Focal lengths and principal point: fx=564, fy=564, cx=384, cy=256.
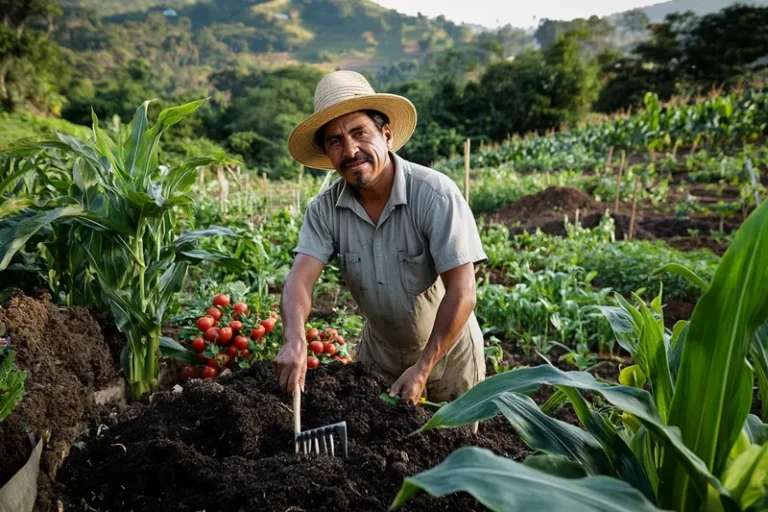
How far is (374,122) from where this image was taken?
262 centimetres

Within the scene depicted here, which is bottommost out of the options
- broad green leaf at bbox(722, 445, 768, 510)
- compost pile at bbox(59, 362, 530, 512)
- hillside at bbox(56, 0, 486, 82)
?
compost pile at bbox(59, 362, 530, 512)

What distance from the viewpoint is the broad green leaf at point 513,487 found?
0.88 metres

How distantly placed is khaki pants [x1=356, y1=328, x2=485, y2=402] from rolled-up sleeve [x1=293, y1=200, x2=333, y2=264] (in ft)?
2.16

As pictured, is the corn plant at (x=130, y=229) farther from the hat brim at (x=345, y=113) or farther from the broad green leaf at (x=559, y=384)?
the broad green leaf at (x=559, y=384)

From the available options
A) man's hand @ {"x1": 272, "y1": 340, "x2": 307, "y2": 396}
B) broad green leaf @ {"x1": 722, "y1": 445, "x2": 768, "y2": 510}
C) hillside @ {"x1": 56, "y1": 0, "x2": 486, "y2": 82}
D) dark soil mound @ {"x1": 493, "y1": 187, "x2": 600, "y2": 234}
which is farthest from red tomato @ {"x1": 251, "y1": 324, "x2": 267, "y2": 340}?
hillside @ {"x1": 56, "y1": 0, "x2": 486, "y2": 82}

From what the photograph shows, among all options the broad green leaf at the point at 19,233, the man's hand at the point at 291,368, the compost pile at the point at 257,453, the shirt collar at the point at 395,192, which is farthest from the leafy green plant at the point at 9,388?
the shirt collar at the point at 395,192

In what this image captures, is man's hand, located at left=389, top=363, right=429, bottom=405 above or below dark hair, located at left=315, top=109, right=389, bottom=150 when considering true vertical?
below

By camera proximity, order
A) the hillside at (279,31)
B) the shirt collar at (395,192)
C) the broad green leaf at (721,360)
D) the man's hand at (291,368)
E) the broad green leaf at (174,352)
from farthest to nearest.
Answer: the hillside at (279,31), the broad green leaf at (174,352), the shirt collar at (395,192), the man's hand at (291,368), the broad green leaf at (721,360)

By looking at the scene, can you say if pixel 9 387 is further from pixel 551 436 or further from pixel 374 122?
pixel 374 122

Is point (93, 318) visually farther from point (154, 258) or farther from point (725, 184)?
point (725, 184)

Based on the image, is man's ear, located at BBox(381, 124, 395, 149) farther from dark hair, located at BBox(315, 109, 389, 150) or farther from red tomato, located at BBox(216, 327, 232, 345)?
red tomato, located at BBox(216, 327, 232, 345)

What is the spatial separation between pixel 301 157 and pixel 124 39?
69067mm

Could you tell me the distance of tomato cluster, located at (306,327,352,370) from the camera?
340 cm

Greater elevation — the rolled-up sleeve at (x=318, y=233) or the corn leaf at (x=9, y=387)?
the rolled-up sleeve at (x=318, y=233)
